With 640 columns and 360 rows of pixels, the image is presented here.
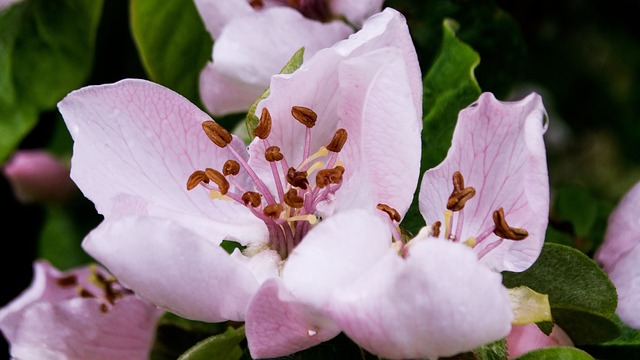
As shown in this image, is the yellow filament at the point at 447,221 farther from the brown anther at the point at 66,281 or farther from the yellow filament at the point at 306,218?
the brown anther at the point at 66,281

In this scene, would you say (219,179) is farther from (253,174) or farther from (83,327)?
(83,327)

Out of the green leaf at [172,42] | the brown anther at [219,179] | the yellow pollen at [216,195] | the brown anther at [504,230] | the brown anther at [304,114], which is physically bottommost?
the green leaf at [172,42]

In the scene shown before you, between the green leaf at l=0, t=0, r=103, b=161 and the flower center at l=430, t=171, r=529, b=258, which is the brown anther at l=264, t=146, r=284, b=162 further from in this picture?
the green leaf at l=0, t=0, r=103, b=161

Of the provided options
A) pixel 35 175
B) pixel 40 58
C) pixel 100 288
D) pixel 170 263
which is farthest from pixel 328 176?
pixel 35 175

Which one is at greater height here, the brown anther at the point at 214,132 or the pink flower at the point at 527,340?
the brown anther at the point at 214,132

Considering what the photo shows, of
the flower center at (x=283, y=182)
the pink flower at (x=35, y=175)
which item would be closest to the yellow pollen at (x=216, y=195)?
the flower center at (x=283, y=182)

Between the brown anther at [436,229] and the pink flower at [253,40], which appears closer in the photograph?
the brown anther at [436,229]

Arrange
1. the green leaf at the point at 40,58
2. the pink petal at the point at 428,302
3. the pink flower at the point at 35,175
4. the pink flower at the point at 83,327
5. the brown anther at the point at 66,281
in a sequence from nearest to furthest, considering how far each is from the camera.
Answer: the pink petal at the point at 428,302, the pink flower at the point at 83,327, the brown anther at the point at 66,281, the green leaf at the point at 40,58, the pink flower at the point at 35,175
